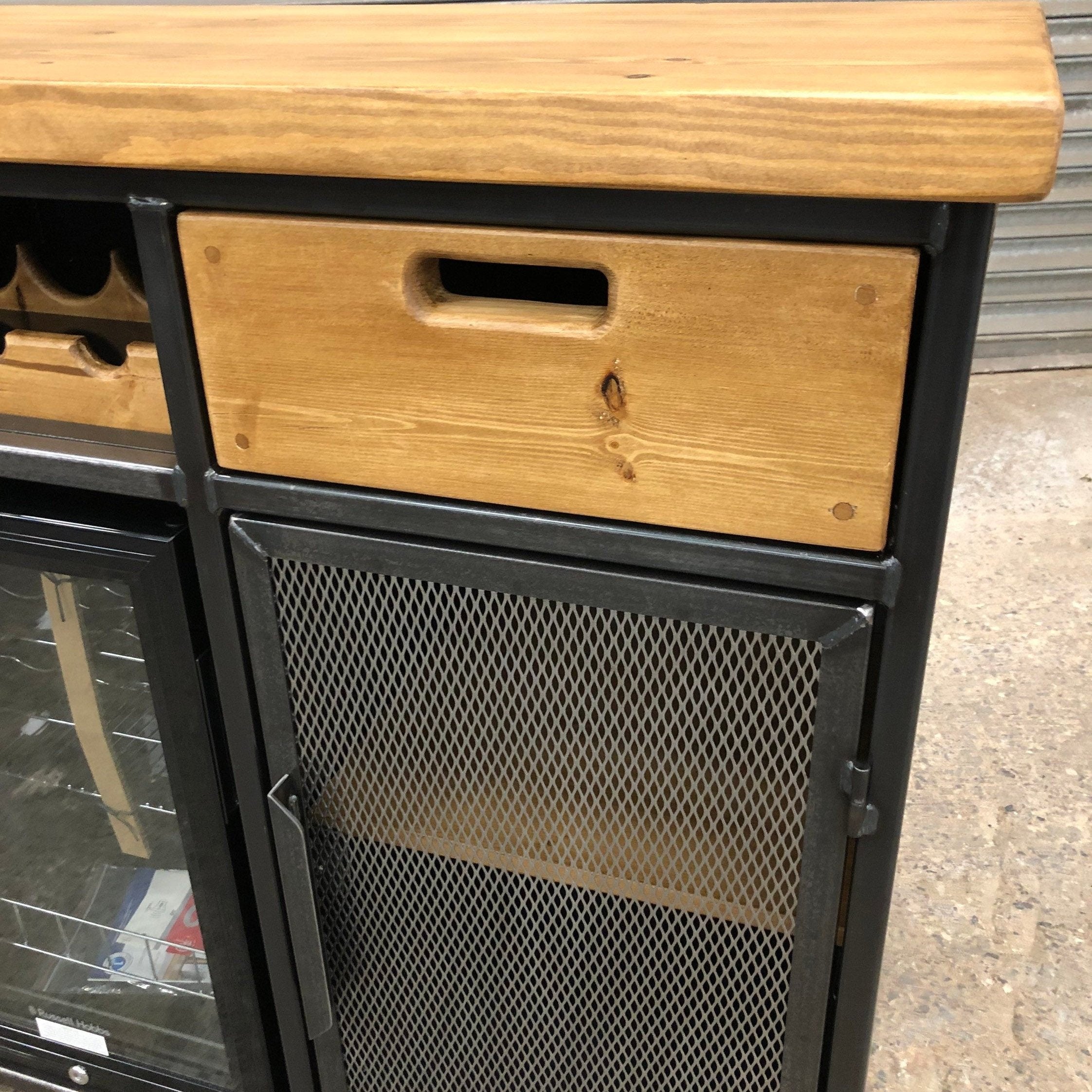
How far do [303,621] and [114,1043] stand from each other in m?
0.62

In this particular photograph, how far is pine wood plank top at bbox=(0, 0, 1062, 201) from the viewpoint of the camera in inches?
20.1

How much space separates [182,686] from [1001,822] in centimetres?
119

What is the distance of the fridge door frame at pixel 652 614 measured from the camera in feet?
2.21

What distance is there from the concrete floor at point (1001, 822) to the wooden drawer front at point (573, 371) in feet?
2.91

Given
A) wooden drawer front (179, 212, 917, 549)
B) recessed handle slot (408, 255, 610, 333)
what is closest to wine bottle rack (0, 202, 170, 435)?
wooden drawer front (179, 212, 917, 549)

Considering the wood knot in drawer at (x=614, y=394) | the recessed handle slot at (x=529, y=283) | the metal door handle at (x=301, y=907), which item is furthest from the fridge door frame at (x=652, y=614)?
the recessed handle slot at (x=529, y=283)

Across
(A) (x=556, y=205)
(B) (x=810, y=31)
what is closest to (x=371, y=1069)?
(A) (x=556, y=205)

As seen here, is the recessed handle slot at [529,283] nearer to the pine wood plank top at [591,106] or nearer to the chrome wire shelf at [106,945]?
the pine wood plank top at [591,106]

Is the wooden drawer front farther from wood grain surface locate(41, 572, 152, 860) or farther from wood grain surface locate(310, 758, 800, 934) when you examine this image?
wood grain surface locate(41, 572, 152, 860)

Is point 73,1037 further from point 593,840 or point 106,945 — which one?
point 593,840

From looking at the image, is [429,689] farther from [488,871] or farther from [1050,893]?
[1050,893]

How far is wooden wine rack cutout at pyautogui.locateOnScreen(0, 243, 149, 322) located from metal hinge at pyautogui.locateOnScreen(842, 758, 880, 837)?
2.14 feet

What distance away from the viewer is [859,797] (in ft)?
2.33

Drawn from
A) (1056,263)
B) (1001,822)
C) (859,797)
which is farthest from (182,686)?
(1056,263)
